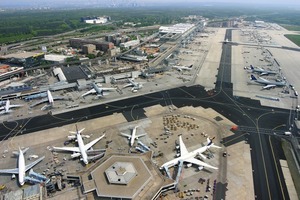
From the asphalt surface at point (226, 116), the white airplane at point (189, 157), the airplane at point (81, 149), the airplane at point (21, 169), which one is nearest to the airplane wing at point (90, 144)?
the airplane at point (81, 149)

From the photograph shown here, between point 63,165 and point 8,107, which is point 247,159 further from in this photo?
point 8,107

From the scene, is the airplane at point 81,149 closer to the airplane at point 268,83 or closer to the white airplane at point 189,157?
the white airplane at point 189,157

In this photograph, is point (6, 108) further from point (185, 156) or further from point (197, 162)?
point (197, 162)

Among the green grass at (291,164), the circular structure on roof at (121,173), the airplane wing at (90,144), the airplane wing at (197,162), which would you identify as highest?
the circular structure on roof at (121,173)

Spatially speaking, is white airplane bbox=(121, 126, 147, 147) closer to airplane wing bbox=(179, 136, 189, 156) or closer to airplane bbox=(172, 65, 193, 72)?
airplane wing bbox=(179, 136, 189, 156)

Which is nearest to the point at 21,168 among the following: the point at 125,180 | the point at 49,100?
the point at 125,180

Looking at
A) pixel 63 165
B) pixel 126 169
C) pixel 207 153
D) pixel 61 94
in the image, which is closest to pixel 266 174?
pixel 207 153

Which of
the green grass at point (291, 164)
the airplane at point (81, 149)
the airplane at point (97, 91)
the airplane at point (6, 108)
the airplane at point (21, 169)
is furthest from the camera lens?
the airplane at point (97, 91)
